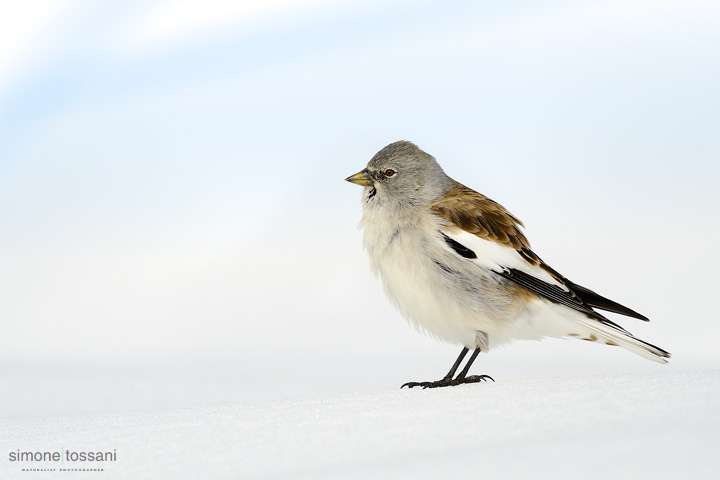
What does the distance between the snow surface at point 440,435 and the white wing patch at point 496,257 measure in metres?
0.83

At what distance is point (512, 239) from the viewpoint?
20.5 ft

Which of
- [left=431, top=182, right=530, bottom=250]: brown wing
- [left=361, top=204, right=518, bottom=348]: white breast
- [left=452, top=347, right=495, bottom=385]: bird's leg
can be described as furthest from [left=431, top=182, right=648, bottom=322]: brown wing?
[left=452, top=347, right=495, bottom=385]: bird's leg

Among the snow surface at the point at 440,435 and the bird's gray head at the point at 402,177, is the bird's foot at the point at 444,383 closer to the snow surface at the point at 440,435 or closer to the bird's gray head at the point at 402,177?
the snow surface at the point at 440,435

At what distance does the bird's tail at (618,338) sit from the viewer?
597 centimetres

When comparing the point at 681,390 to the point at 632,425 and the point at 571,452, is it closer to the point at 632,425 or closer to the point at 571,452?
the point at 632,425

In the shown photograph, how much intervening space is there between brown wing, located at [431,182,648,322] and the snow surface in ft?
2.34

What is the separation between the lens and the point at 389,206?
6.51m

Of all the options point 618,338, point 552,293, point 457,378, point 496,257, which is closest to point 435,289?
point 496,257

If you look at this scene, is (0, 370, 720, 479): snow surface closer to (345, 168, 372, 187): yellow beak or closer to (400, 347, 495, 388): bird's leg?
(400, 347, 495, 388): bird's leg

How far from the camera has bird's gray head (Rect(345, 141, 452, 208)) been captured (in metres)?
6.55

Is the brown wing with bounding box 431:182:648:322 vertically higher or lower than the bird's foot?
higher

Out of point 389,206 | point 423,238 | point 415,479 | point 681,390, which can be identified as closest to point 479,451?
point 415,479

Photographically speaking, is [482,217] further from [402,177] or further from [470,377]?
[470,377]

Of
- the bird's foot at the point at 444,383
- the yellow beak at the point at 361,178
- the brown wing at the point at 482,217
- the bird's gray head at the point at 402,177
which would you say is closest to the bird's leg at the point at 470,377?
the bird's foot at the point at 444,383
